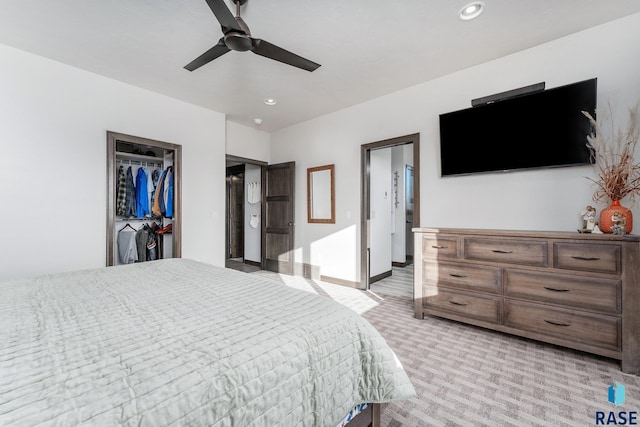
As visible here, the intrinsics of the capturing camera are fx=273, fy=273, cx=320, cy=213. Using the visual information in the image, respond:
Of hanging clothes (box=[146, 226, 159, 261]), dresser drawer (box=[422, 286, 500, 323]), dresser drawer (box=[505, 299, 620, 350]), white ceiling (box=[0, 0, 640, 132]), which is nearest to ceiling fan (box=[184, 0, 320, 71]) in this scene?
white ceiling (box=[0, 0, 640, 132])

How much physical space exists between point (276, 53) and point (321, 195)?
2.63m

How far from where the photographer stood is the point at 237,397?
75 centimetres

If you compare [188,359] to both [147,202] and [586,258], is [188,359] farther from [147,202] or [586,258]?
[147,202]

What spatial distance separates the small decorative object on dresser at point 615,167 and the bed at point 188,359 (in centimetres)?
223

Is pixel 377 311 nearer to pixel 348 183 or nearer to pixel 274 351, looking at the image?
pixel 348 183

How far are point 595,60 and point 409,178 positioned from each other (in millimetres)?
3731

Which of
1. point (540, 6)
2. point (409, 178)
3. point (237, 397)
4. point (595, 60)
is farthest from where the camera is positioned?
point (409, 178)

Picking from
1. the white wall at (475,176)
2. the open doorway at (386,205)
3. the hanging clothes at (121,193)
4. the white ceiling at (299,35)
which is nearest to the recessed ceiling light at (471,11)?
the white ceiling at (299,35)

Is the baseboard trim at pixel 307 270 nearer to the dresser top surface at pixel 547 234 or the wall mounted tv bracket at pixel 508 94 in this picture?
the dresser top surface at pixel 547 234

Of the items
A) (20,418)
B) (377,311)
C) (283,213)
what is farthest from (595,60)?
(283,213)

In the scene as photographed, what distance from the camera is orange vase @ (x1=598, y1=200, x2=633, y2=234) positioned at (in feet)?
Answer: 6.76

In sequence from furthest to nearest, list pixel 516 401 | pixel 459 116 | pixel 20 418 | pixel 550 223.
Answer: pixel 459 116
pixel 550 223
pixel 516 401
pixel 20 418

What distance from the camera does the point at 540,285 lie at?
2.25m

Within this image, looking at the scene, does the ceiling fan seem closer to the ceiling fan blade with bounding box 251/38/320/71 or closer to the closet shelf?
the ceiling fan blade with bounding box 251/38/320/71
